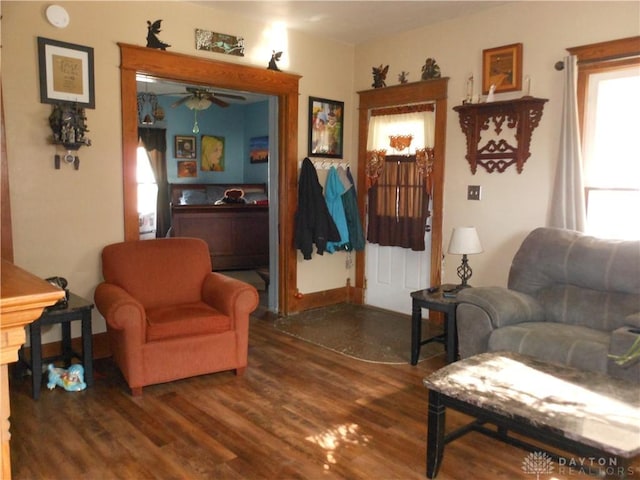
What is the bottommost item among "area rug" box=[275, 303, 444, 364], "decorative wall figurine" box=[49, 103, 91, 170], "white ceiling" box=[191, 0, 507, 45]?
"area rug" box=[275, 303, 444, 364]

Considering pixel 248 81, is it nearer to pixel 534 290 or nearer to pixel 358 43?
pixel 358 43

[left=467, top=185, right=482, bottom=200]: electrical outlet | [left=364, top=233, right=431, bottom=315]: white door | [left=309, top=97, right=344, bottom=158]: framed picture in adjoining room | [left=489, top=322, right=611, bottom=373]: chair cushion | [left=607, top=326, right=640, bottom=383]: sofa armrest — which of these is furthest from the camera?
[left=309, top=97, right=344, bottom=158]: framed picture in adjoining room

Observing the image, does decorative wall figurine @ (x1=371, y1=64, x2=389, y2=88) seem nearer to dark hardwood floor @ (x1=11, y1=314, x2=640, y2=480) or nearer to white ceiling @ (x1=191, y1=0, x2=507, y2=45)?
white ceiling @ (x1=191, y1=0, x2=507, y2=45)

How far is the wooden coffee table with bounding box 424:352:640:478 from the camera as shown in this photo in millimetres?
1780

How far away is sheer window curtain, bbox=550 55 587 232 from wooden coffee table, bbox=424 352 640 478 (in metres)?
1.56

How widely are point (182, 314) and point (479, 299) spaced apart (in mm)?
1884

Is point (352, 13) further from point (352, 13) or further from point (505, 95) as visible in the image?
point (505, 95)

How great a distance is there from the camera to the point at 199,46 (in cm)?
416

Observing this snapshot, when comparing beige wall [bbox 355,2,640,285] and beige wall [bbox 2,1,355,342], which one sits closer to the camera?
beige wall [bbox 2,1,355,342]

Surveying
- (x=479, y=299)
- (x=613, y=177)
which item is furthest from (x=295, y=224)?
(x=613, y=177)

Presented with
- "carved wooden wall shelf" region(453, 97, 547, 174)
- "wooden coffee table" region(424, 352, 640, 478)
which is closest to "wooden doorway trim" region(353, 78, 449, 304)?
"carved wooden wall shelf" region(453, 97, 547, 174)

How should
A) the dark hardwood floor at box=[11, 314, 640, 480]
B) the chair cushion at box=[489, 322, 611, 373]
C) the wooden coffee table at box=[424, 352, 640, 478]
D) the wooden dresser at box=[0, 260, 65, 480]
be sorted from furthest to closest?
the chair cushion at box=[489, 322, 611, 373] < the dark hardwood floor at box=[11, 314, 640, 480] < the wooden coffee table at box=[424, 352, 640, 478] < the wooden dresser at box=[0, 260, 65, 480]

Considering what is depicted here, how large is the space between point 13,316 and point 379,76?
4344 mm

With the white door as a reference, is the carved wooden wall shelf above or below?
above
